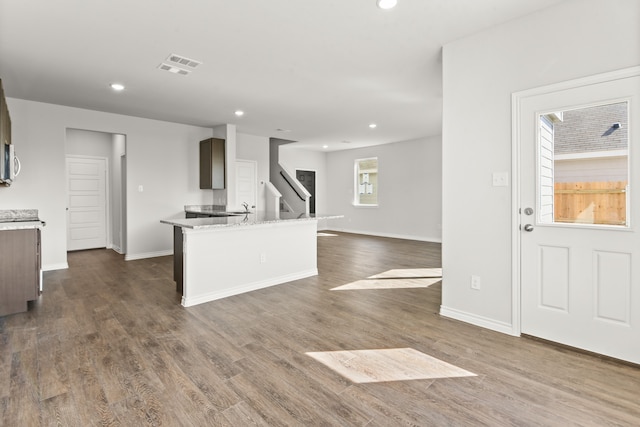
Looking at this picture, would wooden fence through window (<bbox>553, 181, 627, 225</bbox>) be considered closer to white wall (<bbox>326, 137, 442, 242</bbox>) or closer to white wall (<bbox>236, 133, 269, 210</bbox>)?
white wall (<bbox>326, 137, 442, 242</bbox>)

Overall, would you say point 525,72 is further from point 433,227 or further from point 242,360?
point 433,227

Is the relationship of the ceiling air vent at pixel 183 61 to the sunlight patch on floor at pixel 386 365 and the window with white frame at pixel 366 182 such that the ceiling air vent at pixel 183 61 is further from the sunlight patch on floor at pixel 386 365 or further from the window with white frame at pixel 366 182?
the window with white frame at pixel 366 182

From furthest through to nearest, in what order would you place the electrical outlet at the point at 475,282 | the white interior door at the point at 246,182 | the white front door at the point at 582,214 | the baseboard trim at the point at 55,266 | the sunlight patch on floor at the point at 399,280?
the white interior door at the point at 246,182 → the baseboard trim at the point at 55,266 → the sunlight patch on floor at the point at 399,280 → the electrical outlet at the point at 475,282 → the white front door at the point at 582,214

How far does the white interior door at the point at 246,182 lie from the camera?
302 inches

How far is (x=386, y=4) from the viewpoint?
248 cm

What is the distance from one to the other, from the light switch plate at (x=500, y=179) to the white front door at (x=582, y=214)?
113 mm

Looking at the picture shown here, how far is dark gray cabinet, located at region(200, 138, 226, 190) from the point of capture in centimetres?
639

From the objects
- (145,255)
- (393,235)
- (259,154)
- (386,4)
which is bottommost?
(145,255)

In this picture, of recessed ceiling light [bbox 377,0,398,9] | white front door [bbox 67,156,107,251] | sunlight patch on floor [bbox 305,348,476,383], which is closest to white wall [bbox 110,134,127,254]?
white front door [bbox 67,156,107,251]

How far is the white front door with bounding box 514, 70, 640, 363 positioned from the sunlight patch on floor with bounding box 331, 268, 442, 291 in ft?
5.63

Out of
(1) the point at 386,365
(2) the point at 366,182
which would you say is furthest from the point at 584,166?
(2) the point at 366,182

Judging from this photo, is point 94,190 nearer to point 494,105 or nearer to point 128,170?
point 128,170

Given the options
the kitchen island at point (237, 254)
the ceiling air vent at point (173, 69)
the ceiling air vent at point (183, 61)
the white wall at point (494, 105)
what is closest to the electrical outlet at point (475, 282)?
the white wall at point (494, 105)

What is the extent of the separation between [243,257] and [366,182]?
647cm
